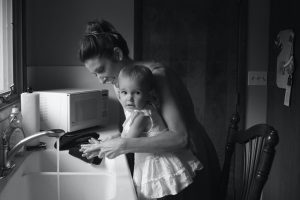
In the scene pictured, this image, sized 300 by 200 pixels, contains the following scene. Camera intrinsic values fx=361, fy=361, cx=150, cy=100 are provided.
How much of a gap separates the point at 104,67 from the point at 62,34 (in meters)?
1.26

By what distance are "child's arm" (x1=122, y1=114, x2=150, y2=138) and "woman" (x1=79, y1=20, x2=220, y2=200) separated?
70 millimetres

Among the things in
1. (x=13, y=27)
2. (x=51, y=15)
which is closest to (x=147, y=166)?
(x=13, y=27)

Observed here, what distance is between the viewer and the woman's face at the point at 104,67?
1359 mm

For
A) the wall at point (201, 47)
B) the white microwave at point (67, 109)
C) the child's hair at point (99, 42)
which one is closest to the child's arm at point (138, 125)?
the child's hair at point (99, 42)

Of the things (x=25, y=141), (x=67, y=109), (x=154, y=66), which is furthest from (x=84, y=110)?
(x=154, y=66)

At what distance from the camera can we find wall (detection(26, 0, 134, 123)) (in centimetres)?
248

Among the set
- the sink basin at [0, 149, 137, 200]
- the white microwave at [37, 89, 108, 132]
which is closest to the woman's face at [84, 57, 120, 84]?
the sink basin at [0, 149, 137, 200]

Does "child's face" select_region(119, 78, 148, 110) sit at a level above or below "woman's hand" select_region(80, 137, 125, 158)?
above

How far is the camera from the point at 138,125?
52.9 inches

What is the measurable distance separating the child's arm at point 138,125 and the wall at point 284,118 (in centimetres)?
126

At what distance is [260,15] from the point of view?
279cm

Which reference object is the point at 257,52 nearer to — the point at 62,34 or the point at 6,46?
the point at 62,34

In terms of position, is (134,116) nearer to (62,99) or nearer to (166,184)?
(166,184)

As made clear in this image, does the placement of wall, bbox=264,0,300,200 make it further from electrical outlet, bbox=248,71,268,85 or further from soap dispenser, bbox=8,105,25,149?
soap dispenser, bbox=8,105,25,149
